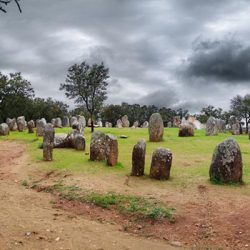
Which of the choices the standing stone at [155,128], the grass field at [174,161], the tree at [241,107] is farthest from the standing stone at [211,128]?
the tree at [241,107]

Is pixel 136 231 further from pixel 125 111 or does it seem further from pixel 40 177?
pixel 125 111

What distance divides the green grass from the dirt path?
2.85 ft

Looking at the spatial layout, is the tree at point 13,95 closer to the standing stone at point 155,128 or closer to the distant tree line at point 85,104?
the distant tree line at point 85,104

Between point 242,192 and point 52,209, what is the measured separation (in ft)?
24.8

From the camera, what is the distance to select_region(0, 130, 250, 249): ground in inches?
527

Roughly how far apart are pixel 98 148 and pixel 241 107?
6893cm

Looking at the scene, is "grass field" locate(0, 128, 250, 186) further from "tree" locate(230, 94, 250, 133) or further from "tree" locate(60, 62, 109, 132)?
"tree" locate(230, 94, 250, 133)

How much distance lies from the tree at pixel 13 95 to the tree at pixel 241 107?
39.7m

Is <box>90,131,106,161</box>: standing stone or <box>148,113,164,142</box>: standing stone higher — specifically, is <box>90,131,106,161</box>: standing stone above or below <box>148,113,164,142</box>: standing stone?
below

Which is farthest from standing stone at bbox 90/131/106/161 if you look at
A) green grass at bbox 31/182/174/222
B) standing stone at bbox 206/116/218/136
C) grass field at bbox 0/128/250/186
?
standing stone at bbox 206/116/218/136

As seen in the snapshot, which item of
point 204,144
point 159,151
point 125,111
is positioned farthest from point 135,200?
point 125,111

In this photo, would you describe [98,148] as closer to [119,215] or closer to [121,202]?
[121,202]

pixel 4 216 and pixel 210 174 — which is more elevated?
pixel 210 174

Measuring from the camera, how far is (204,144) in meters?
33.3
